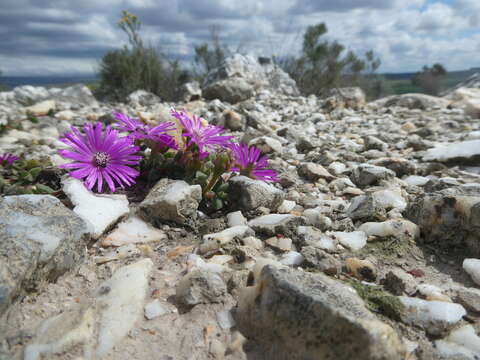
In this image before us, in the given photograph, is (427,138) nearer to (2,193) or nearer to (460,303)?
(460,303)

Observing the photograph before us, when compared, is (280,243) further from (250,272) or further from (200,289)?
(200,289)

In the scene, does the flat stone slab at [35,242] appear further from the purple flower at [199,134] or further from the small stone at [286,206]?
the small stone at [286,206]

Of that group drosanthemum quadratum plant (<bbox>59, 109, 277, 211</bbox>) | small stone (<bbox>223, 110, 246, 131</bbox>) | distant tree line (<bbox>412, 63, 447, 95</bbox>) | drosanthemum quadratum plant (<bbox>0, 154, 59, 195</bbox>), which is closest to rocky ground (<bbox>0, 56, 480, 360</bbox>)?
drosanthemum quadratum plant (<bbox>59, 109, 277, 211</bbox>)

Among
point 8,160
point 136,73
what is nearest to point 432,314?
point 8,160

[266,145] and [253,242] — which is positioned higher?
[253,242]

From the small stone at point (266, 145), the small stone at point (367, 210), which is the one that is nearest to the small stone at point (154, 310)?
the small stone at point (367, 210)

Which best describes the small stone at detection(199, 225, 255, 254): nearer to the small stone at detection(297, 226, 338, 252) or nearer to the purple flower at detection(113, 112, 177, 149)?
the small stone at detection(297, 226, 338, 252)
